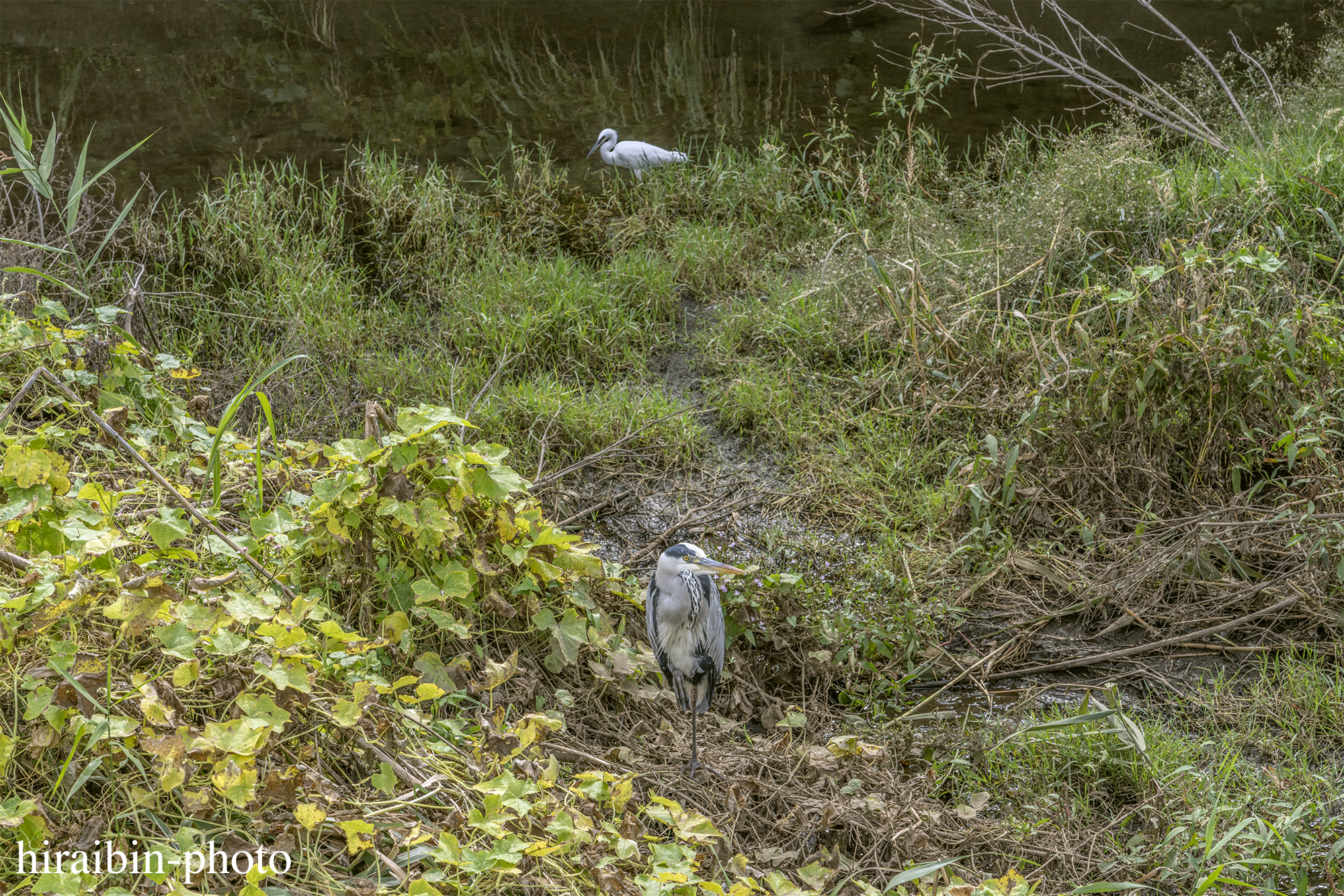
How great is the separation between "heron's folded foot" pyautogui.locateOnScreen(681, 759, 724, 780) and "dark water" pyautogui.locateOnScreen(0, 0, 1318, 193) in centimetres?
418

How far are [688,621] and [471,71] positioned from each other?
19.2ft

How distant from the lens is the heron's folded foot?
2600 mm

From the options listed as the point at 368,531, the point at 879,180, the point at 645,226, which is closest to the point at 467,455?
the point at 368,531

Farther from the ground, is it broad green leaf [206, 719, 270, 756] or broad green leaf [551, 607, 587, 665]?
broad green leaf [206, 719, 270, 756]

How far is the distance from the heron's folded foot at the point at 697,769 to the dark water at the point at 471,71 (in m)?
4.18

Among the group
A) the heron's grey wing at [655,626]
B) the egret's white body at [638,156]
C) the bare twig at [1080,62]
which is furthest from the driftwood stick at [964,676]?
the egret's white body at [638,156]

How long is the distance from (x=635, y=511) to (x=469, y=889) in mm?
2069

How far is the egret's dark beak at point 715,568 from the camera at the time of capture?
240 centimetres

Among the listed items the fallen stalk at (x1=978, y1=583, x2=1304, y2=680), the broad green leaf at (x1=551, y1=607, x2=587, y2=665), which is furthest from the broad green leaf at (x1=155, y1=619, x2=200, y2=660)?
the fallen stalk at (x1=978, y1=583, x2=1304, y2=680)

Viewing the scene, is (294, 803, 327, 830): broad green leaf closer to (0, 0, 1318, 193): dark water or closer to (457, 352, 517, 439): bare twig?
(457, 352, 517, 439): bare twig

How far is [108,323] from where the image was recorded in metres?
3.35

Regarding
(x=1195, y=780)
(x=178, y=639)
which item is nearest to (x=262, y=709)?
(x=178, y=639)

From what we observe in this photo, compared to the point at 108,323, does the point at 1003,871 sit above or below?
below

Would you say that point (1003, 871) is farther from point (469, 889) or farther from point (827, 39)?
point (827, 39)
